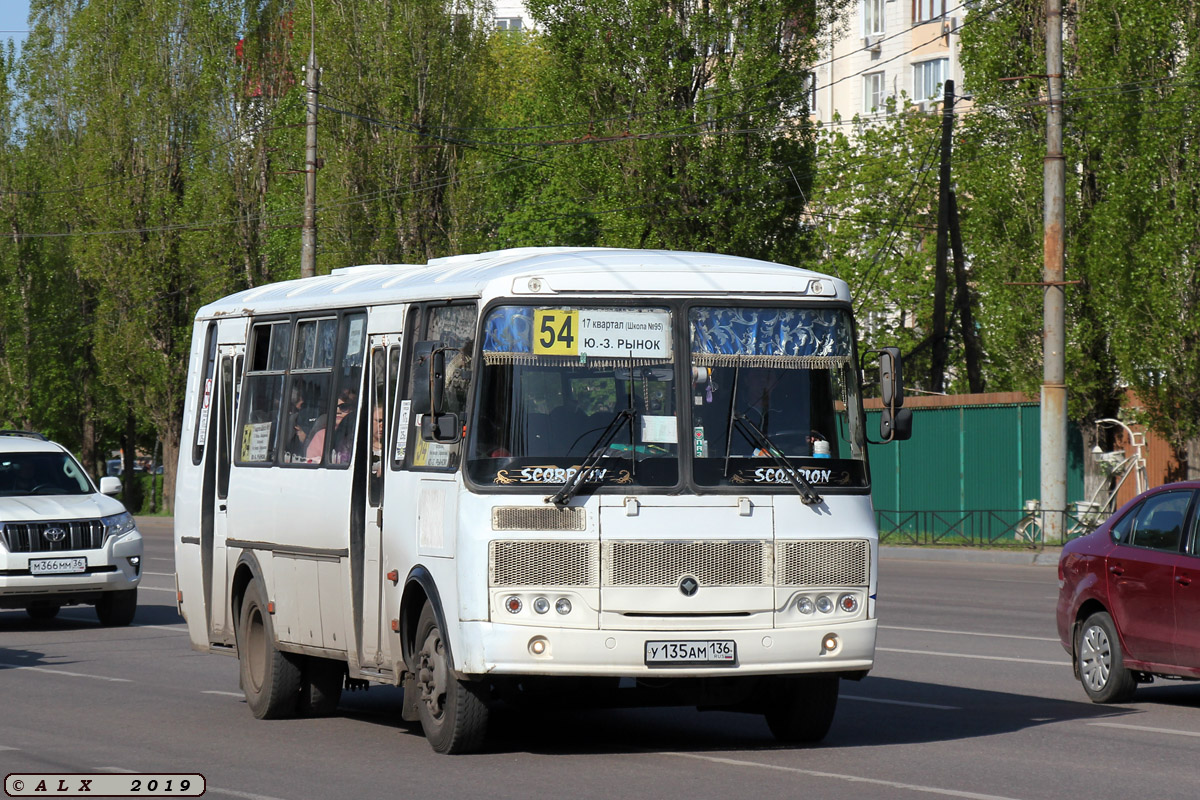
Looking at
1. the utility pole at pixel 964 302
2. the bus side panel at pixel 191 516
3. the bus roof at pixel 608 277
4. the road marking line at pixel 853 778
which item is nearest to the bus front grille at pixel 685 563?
the road marking line at pixel 853 778

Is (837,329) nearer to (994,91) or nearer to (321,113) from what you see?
(994,91)

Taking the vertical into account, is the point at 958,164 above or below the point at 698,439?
above

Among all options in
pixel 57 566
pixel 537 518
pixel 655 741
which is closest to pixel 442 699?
pixel 537 518

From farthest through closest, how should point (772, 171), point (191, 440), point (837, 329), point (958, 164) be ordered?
point (772, 171)
point (958, 164)
point (191, 440)
point (837, 329)

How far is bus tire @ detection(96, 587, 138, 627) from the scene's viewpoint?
20.1m

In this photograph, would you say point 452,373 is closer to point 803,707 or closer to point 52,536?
point 803,707

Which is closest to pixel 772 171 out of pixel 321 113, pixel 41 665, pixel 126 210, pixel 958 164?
pixel 958 164

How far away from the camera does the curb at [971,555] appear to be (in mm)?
30438

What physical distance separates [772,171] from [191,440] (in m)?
29.6

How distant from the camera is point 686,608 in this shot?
9914 millimetres

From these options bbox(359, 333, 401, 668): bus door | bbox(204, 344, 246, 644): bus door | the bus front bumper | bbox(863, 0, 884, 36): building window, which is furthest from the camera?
bbox(863, 0, 884, 36): building window

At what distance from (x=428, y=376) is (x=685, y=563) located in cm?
185

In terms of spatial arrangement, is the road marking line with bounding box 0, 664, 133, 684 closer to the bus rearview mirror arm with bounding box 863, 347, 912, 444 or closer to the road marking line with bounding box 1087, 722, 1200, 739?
the bus rearview mirror arm with bounding box 863, 347, 912, 444

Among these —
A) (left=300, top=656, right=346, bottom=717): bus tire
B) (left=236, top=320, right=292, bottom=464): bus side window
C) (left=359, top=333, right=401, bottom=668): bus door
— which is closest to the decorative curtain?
(left=359, top=333, right=401, bottom=668): bus door
